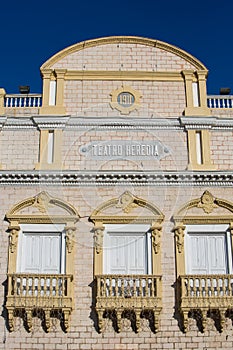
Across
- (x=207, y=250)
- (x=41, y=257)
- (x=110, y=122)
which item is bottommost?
(x=41, y=257)

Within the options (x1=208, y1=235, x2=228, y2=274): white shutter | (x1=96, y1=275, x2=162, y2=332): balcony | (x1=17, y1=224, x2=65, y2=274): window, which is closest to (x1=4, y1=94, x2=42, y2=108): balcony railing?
(x1=17, y1=224, x2=65, y2=274): window

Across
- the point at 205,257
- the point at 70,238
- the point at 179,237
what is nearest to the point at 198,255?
the point at 205,257

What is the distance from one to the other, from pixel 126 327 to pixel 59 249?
3.80m

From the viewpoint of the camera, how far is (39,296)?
862 inches

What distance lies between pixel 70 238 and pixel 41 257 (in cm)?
128

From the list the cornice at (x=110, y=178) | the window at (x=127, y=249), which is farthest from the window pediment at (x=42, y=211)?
the window at (x=127, y=249)

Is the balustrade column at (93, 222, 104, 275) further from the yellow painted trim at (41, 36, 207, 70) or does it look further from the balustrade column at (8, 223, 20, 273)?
the yellow painted trim at (41, 36, 207, 70)

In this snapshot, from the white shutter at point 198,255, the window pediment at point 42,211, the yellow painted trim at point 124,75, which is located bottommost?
the white shutter at point 198,255

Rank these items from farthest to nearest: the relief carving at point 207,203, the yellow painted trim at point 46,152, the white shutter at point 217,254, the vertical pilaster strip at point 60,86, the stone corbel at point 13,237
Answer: the vertical pilaster strip at point 60,86 → the yellow painted trim at point 46,152 → the relief carving at point 207,203 → the white shutter at point 217,254 → the stone corbel at point 13,237

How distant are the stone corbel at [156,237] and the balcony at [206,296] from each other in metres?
1.56

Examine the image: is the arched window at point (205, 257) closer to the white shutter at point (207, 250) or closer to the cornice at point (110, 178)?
the white shutter at point (207, 250)

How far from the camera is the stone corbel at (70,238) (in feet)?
75.2

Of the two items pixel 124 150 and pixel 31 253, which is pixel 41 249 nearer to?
pixel 31 253

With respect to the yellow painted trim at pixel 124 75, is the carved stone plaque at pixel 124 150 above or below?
below
